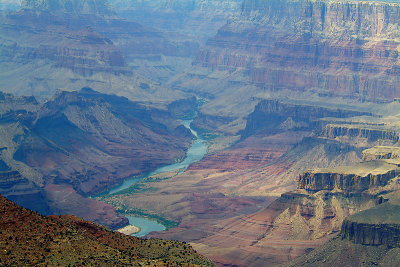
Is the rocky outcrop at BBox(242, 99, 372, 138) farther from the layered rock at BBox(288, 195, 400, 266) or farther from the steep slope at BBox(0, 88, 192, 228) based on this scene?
the layered rock at BBox(288, 195, 400, 266)

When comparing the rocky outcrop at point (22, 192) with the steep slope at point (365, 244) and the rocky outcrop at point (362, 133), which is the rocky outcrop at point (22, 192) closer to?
the steep slope at point (365, 244)

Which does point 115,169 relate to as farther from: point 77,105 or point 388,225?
point 388,225

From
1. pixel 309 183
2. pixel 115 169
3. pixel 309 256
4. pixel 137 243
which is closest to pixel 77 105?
pixel 115 169

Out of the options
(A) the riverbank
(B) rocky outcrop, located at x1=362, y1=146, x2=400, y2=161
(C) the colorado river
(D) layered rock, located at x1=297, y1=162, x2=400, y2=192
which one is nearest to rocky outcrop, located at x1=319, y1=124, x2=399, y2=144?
(B) rocky outcrop, located at x1=362, y1=146, x2=400, y2=161

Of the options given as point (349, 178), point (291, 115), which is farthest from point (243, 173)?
point (349, 178)

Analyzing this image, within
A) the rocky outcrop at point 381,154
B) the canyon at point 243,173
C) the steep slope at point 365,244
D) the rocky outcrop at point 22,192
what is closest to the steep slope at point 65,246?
the steep slope at point 365,244

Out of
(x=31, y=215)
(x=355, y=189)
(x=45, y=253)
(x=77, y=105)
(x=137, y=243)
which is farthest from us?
(x=77, y=105)
